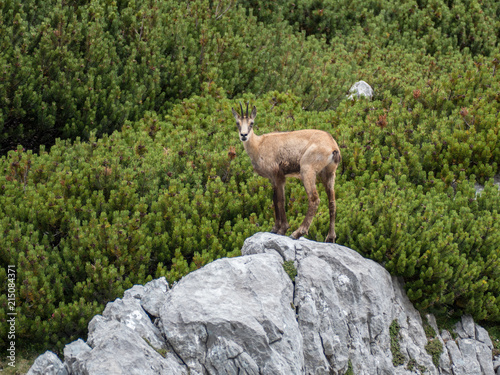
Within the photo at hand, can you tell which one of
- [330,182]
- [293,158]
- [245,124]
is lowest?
[330,182]

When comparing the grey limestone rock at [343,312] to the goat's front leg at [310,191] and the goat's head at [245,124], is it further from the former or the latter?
the goat's head at [245,124]

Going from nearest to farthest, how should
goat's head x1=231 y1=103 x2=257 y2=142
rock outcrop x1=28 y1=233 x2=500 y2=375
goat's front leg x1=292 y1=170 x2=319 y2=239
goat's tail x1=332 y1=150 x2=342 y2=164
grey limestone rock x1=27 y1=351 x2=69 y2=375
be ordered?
grey limestone rock x1=27 y1=351 x2=69 y2=375, rock outcrop x1=28 y1=233 x2=500 y2=375, goat's head x1=231 y1=103 x2=257 y2=142, goat's front leg x1=292 y1=170 x2=319 y2=239, goat's tail x1=332 y1=150 x2=342 y2=164

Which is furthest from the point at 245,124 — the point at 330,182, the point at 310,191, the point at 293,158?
the point at 330,182

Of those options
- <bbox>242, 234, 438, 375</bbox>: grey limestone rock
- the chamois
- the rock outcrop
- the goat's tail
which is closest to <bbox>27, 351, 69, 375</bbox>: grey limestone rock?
the rock outcrop

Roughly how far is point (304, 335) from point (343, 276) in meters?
1.32

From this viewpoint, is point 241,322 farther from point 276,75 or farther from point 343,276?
point 276,75

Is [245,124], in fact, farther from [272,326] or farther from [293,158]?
[272,326]

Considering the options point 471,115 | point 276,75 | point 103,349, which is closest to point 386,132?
point 471,115

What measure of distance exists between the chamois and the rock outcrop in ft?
2.04

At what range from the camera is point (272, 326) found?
7.27 m

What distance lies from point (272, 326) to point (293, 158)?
8.88 ft

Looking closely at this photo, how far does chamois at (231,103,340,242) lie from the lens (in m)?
8.60

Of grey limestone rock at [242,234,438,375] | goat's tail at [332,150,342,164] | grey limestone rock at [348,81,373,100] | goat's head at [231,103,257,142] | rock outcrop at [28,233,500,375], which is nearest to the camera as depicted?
rock outcrop at [28,233,500,375]

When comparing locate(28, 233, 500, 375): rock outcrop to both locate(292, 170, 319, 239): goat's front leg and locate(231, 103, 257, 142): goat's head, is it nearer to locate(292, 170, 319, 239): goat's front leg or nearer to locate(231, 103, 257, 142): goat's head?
locate(292, 170, 319, 239): goat's front leg
